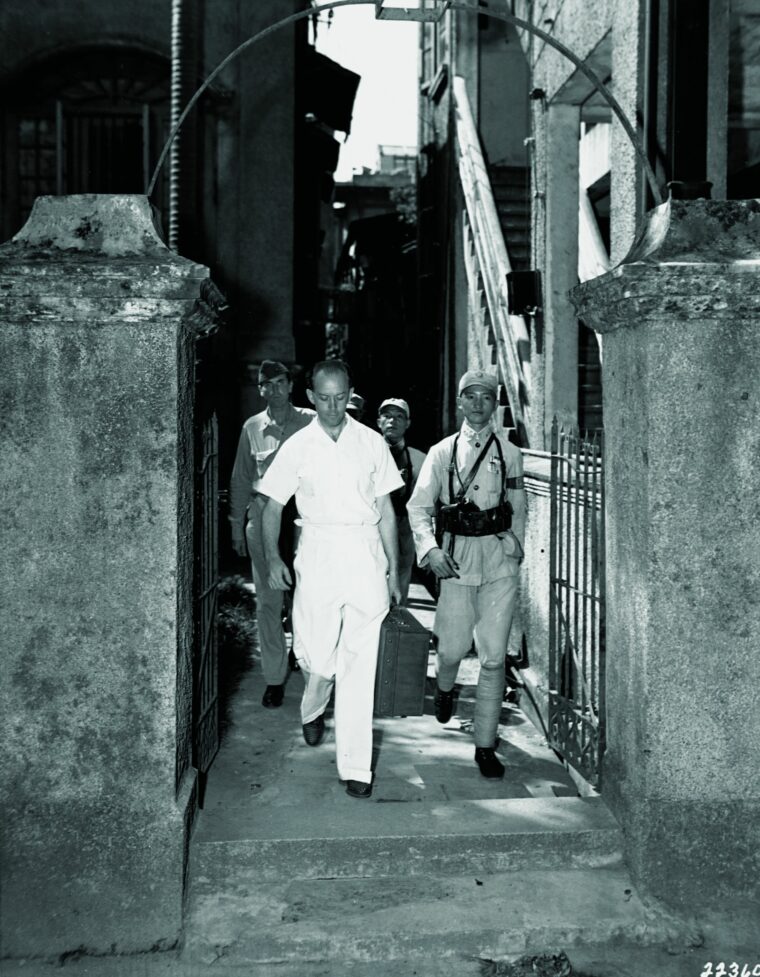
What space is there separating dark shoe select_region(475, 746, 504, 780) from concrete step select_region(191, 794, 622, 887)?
0.78 metres

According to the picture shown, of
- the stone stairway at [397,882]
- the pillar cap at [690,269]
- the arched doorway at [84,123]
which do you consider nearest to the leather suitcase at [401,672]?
the stone stairway at [397,882]

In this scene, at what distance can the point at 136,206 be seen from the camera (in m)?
4.21

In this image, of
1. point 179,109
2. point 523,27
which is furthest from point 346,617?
point 179,109

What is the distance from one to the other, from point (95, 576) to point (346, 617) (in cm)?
138

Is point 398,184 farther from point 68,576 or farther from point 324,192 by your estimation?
point 68,576

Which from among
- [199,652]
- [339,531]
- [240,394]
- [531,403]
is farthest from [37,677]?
[240,394]

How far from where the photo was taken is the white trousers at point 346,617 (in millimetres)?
4984

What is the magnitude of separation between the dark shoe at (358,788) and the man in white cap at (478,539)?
0.83 metres

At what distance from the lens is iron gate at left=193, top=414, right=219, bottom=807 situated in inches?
188

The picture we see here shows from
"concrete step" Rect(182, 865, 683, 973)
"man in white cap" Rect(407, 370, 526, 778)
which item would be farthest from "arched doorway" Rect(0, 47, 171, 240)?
"concrete step" Rect(182, 865, 683, 973)

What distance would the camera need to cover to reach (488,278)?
11.9 meters

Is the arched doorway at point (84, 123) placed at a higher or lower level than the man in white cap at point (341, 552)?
higher

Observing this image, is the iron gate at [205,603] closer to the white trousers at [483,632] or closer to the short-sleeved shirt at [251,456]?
the white trousers at [483,632]

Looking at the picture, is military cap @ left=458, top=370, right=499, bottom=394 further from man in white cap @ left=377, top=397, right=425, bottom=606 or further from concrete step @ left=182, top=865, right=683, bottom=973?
concrete step @ left=182, top=865, right=683, bottom=973
